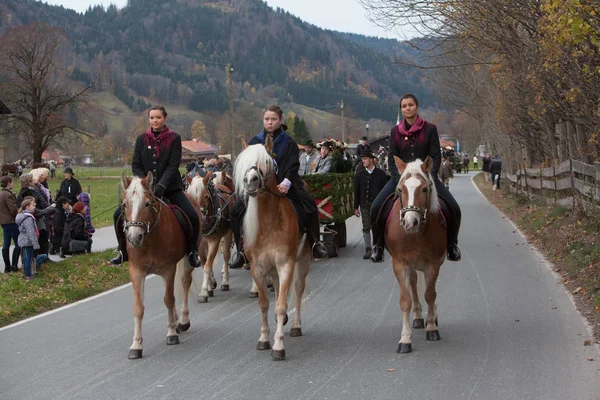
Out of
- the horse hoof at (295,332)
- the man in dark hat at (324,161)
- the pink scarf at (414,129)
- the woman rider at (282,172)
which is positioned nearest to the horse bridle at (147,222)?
the woman rider at (282,172)

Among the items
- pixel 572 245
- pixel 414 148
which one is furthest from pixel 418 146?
pixel 572 245

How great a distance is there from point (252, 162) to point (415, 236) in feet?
6.50

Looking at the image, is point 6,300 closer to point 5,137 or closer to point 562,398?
point 562,398

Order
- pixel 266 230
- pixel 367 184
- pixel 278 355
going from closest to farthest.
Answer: pixel 278 355, pixel 266 230, pixel 367 184

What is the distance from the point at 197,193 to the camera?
12656 millimetres

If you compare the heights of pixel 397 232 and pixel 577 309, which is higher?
pixel 397 232

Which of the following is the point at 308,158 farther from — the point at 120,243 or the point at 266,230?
the point at 266,230

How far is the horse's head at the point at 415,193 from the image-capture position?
8.12 metres

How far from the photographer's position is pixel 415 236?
8664mm

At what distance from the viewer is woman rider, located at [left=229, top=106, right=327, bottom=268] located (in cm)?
904

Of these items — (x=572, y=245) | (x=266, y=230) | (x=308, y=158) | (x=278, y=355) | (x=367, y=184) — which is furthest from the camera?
(x=308, y=158)

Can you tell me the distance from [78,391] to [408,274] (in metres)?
3.71

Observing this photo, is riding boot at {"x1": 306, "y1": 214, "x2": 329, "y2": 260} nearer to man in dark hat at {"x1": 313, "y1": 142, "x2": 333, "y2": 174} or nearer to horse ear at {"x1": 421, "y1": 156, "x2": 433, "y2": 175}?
horse ear at {"x1": 421, "y1": 156, "x2": 433, "y2": 175}

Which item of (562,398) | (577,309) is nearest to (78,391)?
(562,398)
